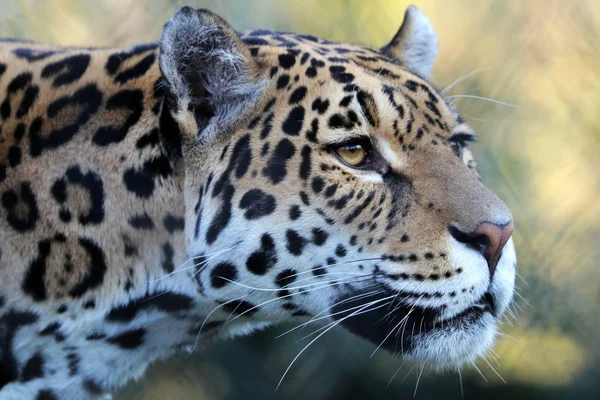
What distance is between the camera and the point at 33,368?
202 centimetres

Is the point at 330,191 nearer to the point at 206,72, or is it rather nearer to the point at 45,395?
the point at 206,72

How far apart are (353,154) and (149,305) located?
2.19ft

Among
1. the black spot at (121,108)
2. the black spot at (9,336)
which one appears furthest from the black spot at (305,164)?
the black spot at (9,336)

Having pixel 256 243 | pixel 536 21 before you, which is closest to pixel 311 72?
pixel 256 243

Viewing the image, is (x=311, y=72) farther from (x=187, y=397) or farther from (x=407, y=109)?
(x=187, y=397)

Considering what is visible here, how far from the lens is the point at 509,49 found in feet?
11.5

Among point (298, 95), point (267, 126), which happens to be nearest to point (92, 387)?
point (267, 126)

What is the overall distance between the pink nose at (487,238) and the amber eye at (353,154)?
1.00 feet

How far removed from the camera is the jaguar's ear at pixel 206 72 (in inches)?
75.3

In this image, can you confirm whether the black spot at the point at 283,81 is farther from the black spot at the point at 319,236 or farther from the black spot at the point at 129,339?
the black spot at the point at 129,339

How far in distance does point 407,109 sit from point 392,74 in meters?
0.16

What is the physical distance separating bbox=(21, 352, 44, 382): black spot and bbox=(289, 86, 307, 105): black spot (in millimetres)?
946

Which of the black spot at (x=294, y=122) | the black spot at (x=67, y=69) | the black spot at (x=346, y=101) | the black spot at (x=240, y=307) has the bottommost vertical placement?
the black spot at (x=240, y=307)

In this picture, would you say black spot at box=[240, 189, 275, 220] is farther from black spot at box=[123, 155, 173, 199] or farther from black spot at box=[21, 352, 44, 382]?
black spot at box=[21, 352, 44, 382]
